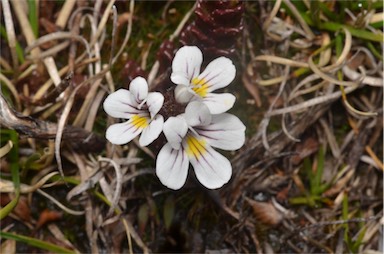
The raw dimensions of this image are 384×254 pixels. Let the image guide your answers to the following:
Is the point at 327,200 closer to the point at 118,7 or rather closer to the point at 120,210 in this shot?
the point at 120,210

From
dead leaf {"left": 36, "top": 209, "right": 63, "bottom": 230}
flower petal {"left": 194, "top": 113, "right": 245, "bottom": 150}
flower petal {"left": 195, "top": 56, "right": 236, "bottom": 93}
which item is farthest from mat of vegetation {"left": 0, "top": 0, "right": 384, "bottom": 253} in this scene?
flower petal {"left": 194, "top": 113, "right": 245, "bottom": 150}

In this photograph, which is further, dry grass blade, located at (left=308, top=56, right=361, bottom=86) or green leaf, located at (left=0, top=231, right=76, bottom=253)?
dry grass blade, located at (left=308, top=56, right=361, bottom=86)

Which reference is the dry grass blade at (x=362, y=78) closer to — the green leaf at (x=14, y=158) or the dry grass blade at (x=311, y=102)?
the dry grass blade at (x=311, y=102)

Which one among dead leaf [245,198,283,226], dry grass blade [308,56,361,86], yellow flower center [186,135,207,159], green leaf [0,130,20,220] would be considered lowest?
dead leaf [245,198,283,226]

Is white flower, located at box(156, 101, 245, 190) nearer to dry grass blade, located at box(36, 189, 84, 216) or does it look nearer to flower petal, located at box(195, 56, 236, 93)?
flower petal, located at box(195, 56, 236, 93)

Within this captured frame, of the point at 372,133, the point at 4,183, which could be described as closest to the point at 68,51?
the point at 4,183

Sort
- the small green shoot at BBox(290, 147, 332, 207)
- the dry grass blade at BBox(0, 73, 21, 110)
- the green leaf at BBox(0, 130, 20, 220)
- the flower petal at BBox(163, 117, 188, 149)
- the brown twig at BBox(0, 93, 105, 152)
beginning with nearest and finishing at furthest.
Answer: the flower petal at BBox(163, 117, 188, 149) < the brown twig at BBox(0, 93, 105, 152) < the green leaf at BBox(0, 130, 20, 220) < the dry grass blade at BBox(0, 73, 21, 110) < the small green shoot at BBox(290, 147, 332, 207)

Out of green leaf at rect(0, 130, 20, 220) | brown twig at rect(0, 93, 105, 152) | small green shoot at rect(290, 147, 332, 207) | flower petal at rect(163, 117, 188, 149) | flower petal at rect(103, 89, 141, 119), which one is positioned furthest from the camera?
small green shoot at rect(290, 147, 332, 207)
